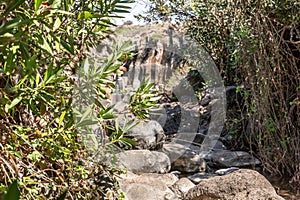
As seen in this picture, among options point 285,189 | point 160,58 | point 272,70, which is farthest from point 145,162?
point 160,58

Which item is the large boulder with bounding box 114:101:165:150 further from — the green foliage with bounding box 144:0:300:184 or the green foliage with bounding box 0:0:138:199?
the green foliage with bounding box 0:0:138:199

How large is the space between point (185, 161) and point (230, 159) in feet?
1.75

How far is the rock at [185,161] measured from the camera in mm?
3762

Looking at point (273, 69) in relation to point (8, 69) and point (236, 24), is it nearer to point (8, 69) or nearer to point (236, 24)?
point (236, 24)

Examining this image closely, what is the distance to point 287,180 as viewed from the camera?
3.09 meters

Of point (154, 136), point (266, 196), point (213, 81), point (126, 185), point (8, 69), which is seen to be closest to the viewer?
point (8, 69)

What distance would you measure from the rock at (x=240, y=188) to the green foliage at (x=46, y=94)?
1.09 m

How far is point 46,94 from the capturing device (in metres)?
0.70

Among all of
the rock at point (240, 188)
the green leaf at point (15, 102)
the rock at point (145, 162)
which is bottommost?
the rock at point (145, 162)

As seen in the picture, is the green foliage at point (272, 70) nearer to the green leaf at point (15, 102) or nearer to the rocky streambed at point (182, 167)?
the rocky streambed at point (182, 167)

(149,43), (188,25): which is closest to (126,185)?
(188,25)

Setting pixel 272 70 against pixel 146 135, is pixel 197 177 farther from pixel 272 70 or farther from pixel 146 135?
pixel 272 70

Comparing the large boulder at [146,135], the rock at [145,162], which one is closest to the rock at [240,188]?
the rock at [145,162]

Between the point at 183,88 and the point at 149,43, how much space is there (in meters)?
0.99
